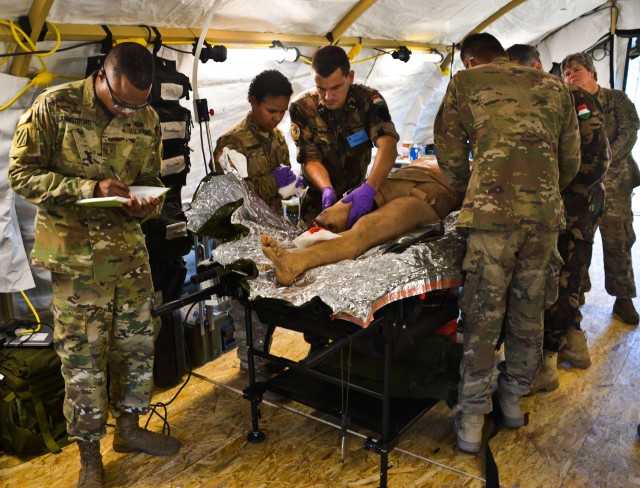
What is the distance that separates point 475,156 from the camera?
81.7 inches

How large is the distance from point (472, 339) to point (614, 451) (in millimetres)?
750

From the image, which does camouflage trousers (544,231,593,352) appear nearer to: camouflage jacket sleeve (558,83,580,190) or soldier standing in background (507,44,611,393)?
soldier standing in background (507,44,611,393)

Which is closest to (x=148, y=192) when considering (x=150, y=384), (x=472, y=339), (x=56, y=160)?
(x=56, y=160)

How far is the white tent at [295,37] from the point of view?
244cm

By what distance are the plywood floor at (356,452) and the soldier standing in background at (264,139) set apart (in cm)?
105

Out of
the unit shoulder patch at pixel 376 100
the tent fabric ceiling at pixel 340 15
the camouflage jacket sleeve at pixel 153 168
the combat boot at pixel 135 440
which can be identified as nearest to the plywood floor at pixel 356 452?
the combat boot at pixel 135 440

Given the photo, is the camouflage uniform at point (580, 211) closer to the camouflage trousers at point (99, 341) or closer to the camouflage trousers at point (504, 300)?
the camouflage trousers at point (504, 300)

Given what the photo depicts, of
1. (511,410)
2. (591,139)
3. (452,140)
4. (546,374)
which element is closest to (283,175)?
(452,140)

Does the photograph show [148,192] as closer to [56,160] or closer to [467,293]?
[56,160]

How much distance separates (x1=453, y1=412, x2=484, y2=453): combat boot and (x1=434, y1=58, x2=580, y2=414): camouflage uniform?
4 cm

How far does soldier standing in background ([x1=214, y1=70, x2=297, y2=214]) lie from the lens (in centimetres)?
259

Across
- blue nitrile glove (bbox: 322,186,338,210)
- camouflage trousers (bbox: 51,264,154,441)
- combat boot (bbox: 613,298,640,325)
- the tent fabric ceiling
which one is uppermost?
the tent fabric ceiling

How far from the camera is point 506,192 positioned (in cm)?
200

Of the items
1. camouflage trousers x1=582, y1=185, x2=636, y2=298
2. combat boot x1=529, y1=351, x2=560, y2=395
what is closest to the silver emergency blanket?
combat boot x1=529, y1=351, x2=560, y2=395
